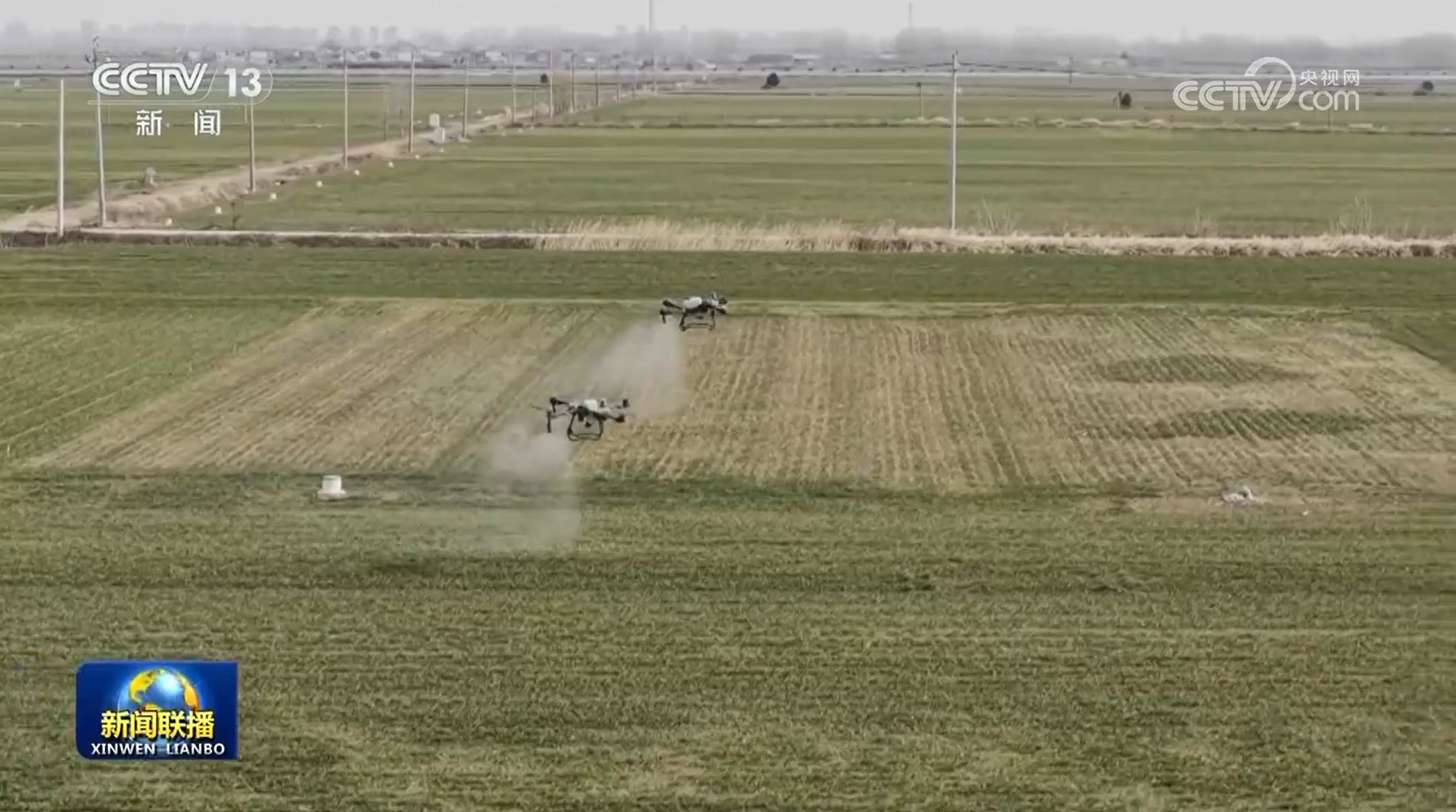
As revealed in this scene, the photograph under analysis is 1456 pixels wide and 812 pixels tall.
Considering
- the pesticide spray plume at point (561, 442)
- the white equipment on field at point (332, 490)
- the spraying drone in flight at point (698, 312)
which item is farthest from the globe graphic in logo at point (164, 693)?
the spraying drone in flight at point (698, 312)

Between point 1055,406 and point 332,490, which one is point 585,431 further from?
point 1055,406

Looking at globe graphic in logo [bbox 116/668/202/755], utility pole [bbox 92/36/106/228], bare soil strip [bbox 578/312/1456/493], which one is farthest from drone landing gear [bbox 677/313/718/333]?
globe graphic in logo [bbox 116/668/202/755]

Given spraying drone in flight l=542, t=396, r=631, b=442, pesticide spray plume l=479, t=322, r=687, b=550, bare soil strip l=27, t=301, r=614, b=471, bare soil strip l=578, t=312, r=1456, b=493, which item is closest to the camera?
pesticide spray plume l=479, t=322, r=687, b=550

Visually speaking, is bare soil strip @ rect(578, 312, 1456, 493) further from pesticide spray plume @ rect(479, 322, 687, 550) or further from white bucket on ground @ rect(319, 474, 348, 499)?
white bucket on ground @ rect(319, 474, 348, 499)

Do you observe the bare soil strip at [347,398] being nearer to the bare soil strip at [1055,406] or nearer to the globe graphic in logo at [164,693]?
the bare soil strip at [1055,406]

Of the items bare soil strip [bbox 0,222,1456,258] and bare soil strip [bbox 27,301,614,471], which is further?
bare soil strip [bbox 0,222,1456,258]

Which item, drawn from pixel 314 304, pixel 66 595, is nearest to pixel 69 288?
pixel 314 304
